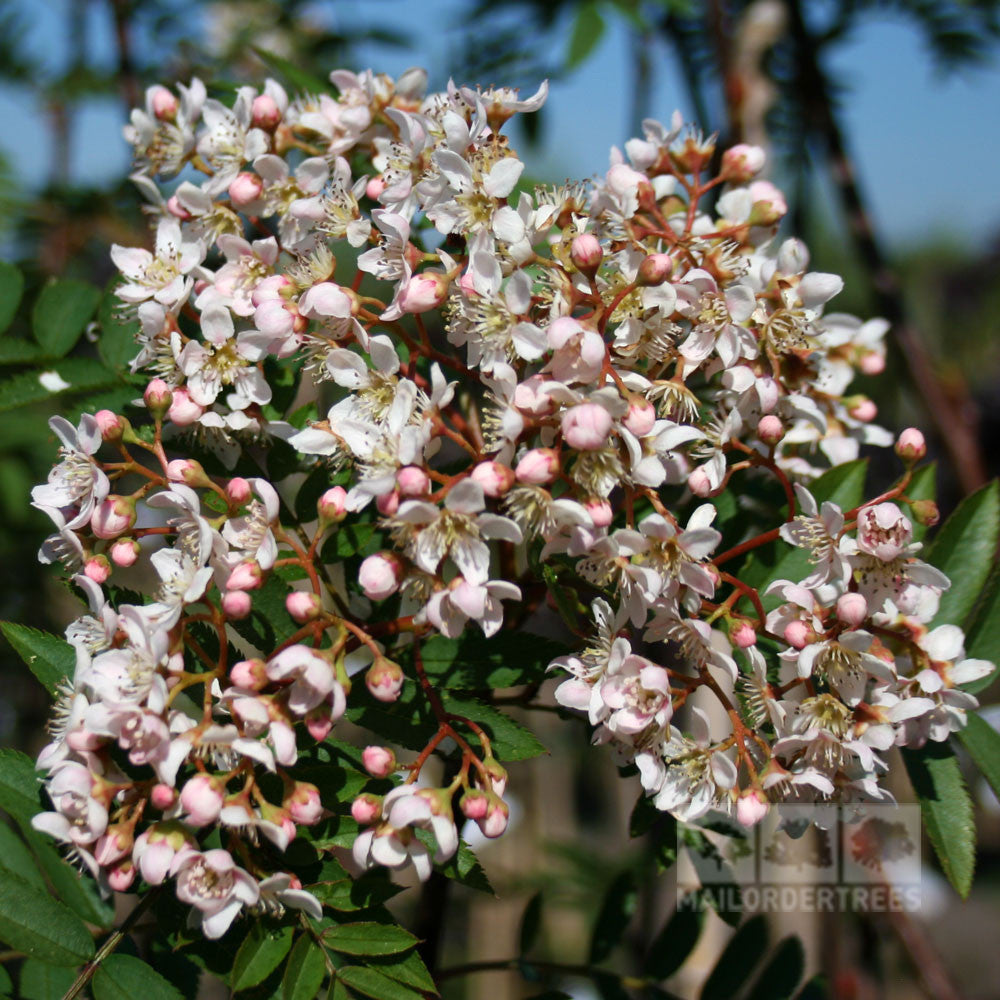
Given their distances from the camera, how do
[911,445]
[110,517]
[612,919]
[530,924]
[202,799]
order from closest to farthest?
[202,799] → [110,517] → [911,445] → [612,919] → [530,924]

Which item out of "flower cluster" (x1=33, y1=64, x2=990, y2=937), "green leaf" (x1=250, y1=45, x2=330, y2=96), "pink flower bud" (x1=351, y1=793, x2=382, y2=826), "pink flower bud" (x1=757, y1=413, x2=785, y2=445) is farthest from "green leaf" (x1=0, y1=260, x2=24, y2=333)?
"pink flower bud" (x1=757, y1=413, x2=785, y2=445)

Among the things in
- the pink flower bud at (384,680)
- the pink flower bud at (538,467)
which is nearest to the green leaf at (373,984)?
the pink flower bud at (384,680)

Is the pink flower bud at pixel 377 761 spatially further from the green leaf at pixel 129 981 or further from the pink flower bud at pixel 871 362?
the pink flower bud at pixel 871 362

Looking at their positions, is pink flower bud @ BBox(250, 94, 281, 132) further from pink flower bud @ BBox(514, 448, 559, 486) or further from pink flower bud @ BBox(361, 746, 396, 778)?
pink flower bud @ BBox(361, 746, 396, 778)

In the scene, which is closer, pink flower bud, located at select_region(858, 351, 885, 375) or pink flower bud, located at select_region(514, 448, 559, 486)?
pink flower bud, located at select_region(514, 448, 559, 486)

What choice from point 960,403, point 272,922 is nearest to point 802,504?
point 272,922

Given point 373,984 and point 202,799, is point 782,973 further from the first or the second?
point 202,799

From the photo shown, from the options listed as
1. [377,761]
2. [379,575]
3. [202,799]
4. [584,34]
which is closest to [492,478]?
[379,575]
